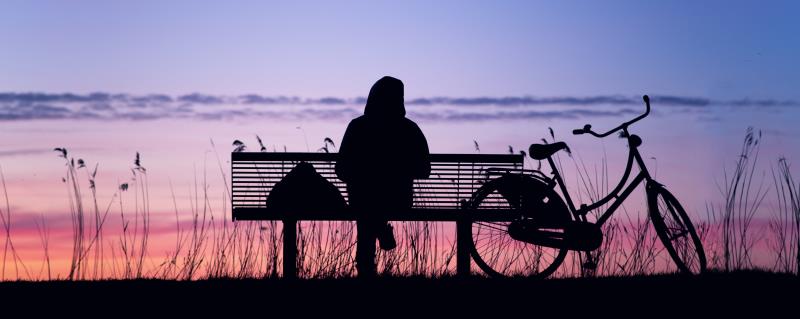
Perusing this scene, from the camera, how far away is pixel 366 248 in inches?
277

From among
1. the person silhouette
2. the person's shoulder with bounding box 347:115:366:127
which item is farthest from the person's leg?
the person's shoulder with bounding box 347:115:366:127

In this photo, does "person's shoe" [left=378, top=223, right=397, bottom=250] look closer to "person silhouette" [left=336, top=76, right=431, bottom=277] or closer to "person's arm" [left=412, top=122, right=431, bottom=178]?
"person silhouette" [left=336, top=76, right=431, bottom=277]

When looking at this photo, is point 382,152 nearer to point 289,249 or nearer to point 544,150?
point 289,249

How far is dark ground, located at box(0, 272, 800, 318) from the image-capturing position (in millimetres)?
5598

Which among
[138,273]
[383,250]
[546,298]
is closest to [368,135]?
[383,250]

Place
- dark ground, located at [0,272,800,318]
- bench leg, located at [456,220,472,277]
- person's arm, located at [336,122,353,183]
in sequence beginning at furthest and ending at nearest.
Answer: bench leg, located at [456,220,472,277]
person's arm, located at [336,122,353,183]
dark ground, located at [0,272,800,318]

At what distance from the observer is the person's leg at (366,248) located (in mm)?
7031

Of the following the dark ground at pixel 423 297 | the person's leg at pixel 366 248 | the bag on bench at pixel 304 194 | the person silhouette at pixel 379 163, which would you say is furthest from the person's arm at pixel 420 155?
the dark ground at pixel 423 297

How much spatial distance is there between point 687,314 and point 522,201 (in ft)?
7.15

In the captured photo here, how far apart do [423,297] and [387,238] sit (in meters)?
1.16

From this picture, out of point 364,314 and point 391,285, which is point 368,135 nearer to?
point 391,285

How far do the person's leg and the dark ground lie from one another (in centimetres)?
9

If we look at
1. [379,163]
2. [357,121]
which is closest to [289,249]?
[379,163]

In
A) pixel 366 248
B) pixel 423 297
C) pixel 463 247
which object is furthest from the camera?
pixel 463 247
